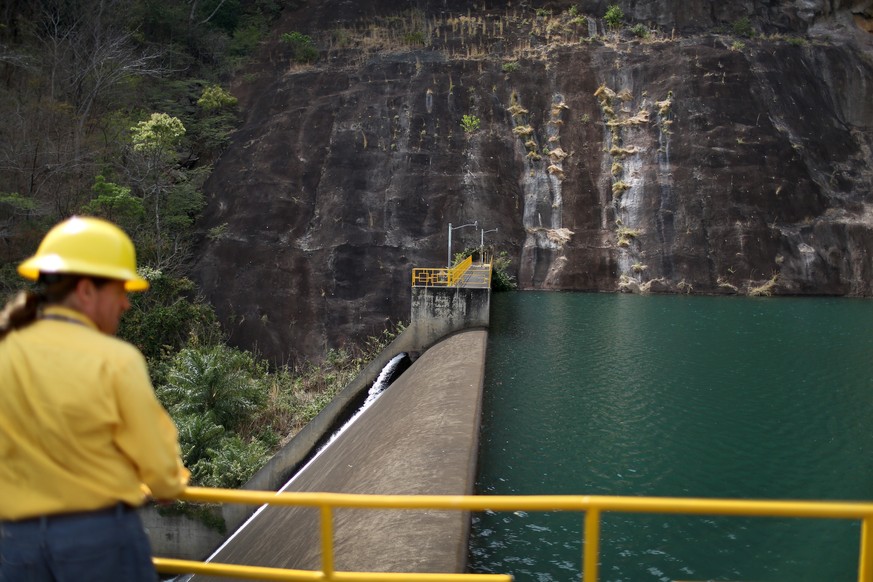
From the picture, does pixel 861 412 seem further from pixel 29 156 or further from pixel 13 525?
pixel 29 156

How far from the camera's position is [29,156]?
1028 inches

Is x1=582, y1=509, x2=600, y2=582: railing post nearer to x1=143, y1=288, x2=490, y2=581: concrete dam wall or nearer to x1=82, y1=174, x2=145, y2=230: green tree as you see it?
x1=143, y1=288, x2=490, y2=581: concrete dam wall

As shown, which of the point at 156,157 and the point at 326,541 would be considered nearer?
the point at 326,541

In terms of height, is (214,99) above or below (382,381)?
above

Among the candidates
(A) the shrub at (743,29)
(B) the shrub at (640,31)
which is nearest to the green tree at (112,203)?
(B) the shrub at (640,31)

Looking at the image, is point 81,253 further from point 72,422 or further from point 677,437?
point 677,437

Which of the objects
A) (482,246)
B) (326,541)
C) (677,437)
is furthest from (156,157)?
→ (326,541)

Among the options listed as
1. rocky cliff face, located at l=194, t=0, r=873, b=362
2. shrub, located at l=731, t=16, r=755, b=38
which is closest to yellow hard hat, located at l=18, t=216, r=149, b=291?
rocky cliff face, located at l=194, t=0, r=873, b=362

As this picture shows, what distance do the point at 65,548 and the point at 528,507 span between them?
71.6 inches

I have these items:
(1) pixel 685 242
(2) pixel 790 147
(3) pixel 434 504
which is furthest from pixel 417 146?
(3) pixel 434 504

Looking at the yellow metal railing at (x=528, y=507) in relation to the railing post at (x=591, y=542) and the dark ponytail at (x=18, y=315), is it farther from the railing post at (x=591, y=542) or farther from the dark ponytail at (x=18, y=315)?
the dark ponytail at (x=18, y=315)

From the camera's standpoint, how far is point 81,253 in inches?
94.7

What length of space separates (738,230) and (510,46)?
17.0m

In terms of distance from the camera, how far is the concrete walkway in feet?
19.6
